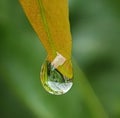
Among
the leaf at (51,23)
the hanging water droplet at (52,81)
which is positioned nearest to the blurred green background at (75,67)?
the hanging water droplet at (52,81)

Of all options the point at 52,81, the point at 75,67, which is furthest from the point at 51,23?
the point at 75,67

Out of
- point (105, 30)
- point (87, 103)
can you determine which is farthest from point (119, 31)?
point (87, 103)

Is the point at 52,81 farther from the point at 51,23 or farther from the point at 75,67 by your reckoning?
the point at 75,67

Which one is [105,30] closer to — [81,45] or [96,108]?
[81,45]

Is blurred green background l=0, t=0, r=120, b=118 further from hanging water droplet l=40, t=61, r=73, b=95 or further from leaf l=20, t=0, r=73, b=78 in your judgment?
leaf l=20, t=0, r=73, b=78

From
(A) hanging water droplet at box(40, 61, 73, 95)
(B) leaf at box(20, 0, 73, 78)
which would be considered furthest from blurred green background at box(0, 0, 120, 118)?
(B) leaf at box(20, 0, 73, 78)

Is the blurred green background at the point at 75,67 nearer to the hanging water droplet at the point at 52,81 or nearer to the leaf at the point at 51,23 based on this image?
the hanging water droplet at the point at 52,81

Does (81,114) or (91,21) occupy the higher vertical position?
(91,21)
